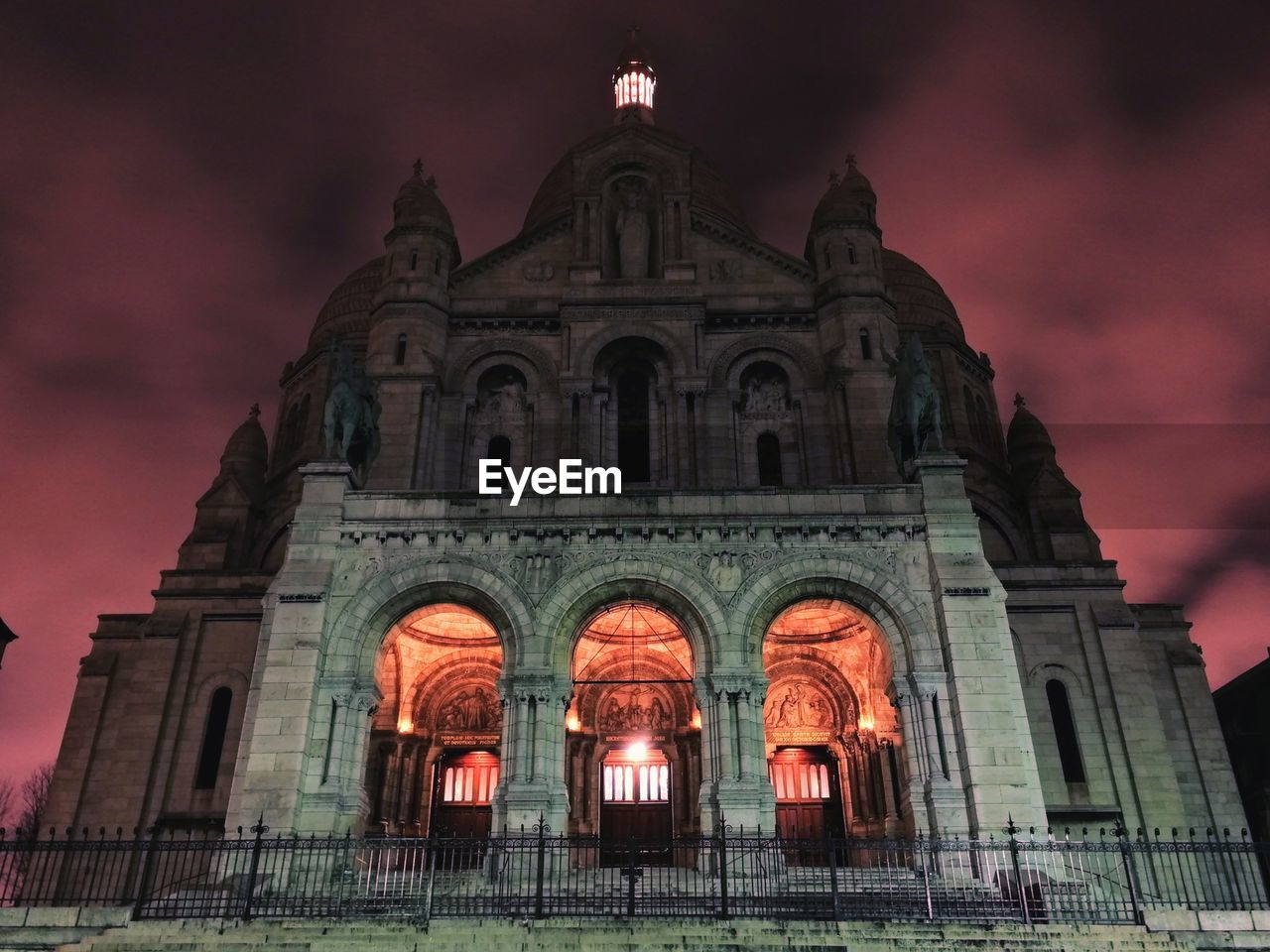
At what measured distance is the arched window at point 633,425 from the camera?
34.2m

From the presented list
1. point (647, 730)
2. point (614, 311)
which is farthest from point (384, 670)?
point (614, 311)

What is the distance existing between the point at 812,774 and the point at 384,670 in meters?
13.4

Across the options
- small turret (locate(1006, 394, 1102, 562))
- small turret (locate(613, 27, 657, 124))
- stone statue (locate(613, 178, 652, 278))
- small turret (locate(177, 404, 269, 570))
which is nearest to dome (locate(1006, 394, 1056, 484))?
small turret (locate(1006, 394, 1102, 562))

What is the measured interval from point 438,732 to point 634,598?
9331 millimetres

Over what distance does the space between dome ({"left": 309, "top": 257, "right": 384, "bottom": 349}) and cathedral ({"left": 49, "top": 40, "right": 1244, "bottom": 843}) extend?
1.47 feet

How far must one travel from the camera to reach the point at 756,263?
3716cm

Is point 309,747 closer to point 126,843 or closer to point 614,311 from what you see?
point 126,843

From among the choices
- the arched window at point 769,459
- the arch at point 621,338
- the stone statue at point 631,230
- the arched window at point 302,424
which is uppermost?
the stone statue at point 631,230

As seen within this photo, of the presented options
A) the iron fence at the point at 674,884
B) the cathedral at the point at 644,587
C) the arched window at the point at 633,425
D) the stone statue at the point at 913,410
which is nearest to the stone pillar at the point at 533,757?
the cathedral at the point at 644,587

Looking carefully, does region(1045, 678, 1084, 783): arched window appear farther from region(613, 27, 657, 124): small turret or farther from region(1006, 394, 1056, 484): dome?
region(613, 27, 657, 124): small turret

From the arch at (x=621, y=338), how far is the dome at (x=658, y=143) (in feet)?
20.4

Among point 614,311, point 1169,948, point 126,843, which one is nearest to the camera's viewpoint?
point 1169,948

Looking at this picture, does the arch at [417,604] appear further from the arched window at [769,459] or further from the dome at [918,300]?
the dome at [918,300]

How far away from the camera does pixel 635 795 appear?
98.0ft
